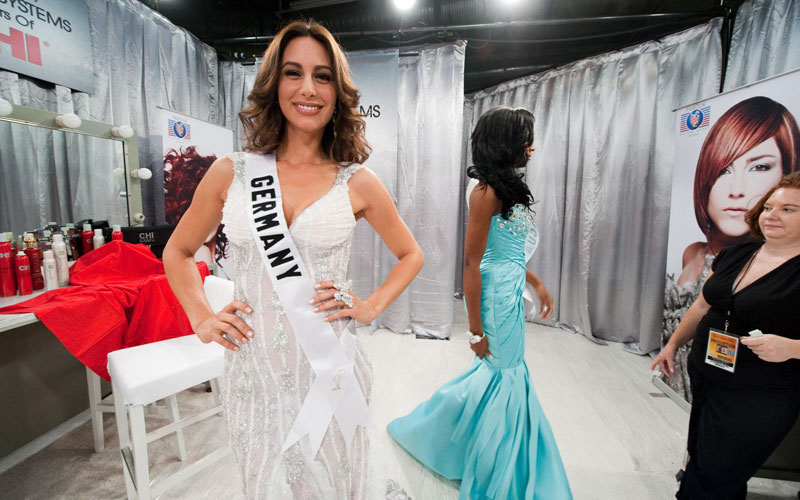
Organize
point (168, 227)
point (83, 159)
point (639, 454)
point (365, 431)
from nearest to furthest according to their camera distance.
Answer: point (365, 431) < point (639, 454) < point (83, 159) < point (168, 227)

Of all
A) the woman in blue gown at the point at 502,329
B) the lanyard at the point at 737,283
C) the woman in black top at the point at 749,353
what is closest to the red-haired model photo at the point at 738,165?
the woman in black top at the point at 749,353

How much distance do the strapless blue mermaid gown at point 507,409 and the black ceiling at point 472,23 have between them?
2.56 metres

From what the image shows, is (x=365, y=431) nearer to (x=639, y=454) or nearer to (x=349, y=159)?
(x=349, y=159)

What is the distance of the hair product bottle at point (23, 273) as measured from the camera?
5.46ft

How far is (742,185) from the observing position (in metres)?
1.95

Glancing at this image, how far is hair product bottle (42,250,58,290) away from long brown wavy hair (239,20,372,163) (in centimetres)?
146

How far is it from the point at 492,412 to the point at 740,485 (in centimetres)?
87

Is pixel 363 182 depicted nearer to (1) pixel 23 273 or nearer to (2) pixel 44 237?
(1) pixel 23 273

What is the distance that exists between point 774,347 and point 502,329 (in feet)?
2.69

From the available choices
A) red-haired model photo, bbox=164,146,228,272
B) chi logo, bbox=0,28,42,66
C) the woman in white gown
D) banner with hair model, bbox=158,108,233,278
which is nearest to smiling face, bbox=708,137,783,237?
the woman in white gown

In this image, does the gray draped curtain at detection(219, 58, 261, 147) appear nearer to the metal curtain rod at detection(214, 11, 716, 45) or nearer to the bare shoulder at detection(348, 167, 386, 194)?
the metal curtain rod at detection(214, 11, 716, 45)

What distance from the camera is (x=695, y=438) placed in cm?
145

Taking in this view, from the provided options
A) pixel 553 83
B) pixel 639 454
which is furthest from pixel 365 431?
pixel 553 83

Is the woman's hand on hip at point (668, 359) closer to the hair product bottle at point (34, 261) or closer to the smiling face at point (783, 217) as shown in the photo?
the smiling face at point (783, 217)
